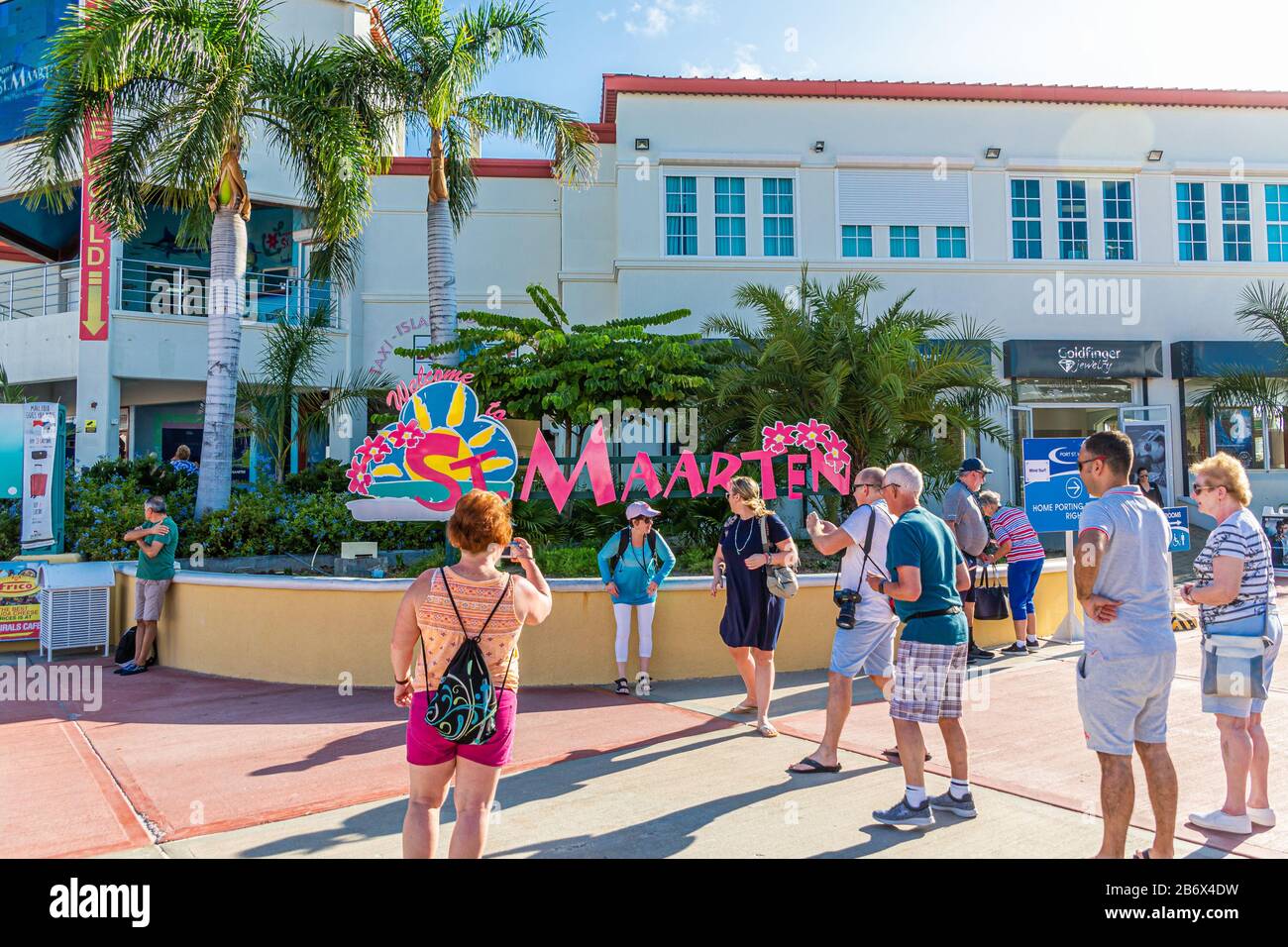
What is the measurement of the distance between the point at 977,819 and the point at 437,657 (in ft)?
9.63

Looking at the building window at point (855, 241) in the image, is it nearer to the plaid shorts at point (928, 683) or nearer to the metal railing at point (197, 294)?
the metal railing at point (197, 294)

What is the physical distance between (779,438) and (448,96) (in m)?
5.92

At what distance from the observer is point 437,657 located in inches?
134

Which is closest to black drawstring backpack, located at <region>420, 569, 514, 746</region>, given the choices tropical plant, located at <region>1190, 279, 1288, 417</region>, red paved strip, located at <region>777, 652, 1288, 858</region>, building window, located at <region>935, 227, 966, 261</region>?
red paved strip, located at <region>777, 652, 1288, 858</region>

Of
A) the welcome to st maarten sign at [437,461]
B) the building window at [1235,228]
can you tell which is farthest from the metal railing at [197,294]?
the building window at [1235,228]

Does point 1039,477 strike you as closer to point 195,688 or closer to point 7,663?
point 195,688

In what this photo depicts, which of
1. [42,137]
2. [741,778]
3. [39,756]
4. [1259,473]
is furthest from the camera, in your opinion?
[1259,473]

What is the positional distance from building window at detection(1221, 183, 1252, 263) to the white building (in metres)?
0.04

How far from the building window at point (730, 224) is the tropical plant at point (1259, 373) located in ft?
30.9

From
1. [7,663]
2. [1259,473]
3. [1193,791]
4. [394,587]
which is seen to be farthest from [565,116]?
[1259,473]

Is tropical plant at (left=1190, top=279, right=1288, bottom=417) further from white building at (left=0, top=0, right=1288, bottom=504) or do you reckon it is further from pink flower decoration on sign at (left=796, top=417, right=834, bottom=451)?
pink flower decoration on sign at (left=796, top=417, right=834, bottom=451)

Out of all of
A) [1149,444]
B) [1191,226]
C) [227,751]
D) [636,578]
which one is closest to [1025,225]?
[1191,226]

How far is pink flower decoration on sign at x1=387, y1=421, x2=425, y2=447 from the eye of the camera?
932cm

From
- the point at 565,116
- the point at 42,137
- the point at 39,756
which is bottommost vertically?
the point at 39,756
